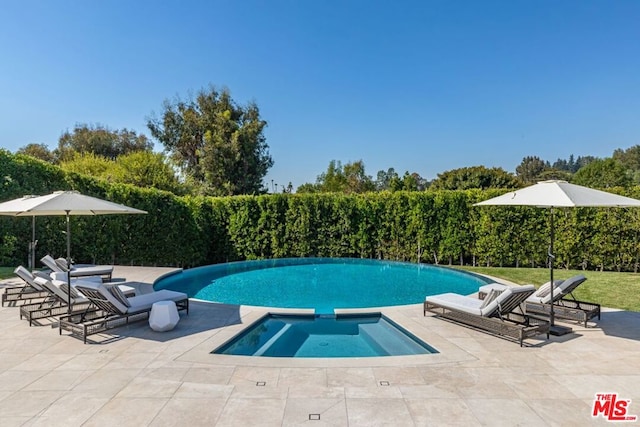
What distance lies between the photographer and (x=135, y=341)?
21.3ft

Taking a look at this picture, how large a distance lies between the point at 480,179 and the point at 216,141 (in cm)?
3036

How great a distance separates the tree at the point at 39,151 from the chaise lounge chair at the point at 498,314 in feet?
157

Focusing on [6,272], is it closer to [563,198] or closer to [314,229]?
[314,229]

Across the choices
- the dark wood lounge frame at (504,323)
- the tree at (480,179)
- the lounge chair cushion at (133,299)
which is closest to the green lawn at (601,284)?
the dark wood lounge frame at (504,323)

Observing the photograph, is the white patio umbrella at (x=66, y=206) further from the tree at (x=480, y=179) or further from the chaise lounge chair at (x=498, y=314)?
the tree at (x=480, y=179)

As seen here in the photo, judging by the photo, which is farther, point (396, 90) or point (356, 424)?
point (396, 90)

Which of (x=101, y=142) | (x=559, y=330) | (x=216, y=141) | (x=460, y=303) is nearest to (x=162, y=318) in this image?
(x=460, y=303)

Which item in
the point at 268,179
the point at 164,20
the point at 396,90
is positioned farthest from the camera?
the point at 268,179

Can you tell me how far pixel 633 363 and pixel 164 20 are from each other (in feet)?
57.3

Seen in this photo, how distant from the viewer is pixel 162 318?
A: 6.92m

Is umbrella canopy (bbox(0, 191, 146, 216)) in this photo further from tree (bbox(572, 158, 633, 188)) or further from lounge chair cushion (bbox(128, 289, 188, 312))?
tree (bbox(572, 158, 633, 188))

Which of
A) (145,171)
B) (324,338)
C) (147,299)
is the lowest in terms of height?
(324,338)

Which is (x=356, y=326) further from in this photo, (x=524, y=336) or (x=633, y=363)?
(x=633, y=363)

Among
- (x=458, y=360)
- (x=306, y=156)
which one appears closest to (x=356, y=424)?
(x=458, y=360)
